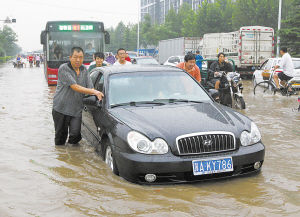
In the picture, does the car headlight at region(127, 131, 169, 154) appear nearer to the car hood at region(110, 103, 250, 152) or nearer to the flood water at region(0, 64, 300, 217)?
the car hood at region(110, 103, 250, 152)

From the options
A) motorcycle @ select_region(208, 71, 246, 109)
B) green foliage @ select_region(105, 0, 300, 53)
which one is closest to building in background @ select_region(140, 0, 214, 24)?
green foliage @ select_region(105, 0, 300, 53)

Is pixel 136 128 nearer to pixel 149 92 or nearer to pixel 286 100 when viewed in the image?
pixel 149 92

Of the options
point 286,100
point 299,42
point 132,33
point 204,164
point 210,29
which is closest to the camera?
point 204,164

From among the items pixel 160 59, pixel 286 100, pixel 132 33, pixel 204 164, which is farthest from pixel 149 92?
pixel 132 33

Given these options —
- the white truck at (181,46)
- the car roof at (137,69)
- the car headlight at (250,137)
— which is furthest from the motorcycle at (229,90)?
the white truck at (181,46)

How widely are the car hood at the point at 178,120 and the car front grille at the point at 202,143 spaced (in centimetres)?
7

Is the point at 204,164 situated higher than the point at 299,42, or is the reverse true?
the point at 299,42

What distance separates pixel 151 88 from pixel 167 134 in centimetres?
142

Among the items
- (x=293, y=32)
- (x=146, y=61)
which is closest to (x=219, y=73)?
(x=146, y=61)

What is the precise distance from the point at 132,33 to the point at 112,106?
94604mm

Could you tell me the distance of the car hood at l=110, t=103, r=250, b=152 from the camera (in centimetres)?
485

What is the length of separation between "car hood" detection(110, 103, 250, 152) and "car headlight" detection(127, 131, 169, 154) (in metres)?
0.05

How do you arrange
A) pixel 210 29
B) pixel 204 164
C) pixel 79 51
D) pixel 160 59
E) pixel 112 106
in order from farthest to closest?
pixel 210 29
pixel 160 59
pixel 79 51
pixel 112 106
pixel 204 164

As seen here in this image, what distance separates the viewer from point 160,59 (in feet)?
158
